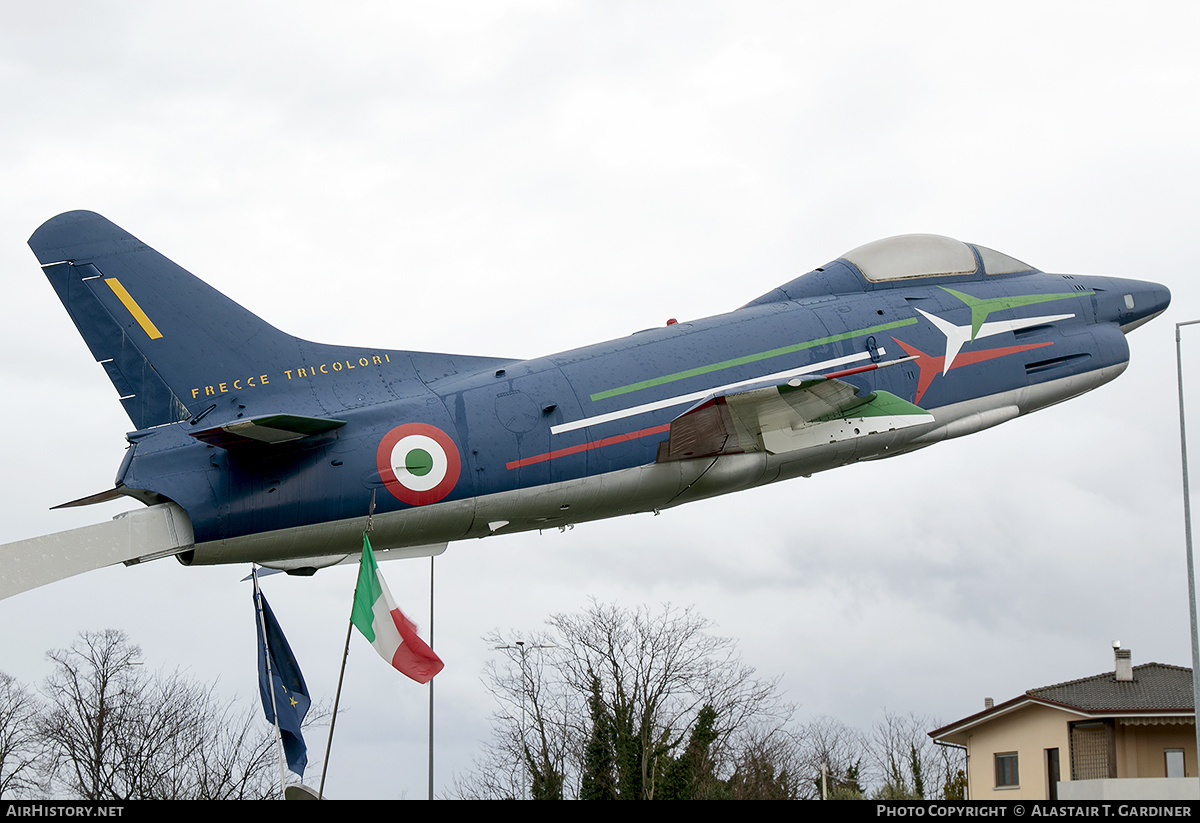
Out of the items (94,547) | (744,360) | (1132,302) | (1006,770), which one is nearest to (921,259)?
(1132,302)

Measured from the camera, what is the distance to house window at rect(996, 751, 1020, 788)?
36031 millimetres

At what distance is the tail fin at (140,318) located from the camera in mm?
15320

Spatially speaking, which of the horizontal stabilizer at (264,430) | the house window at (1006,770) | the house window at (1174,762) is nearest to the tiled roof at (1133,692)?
the house window at (1174,762)

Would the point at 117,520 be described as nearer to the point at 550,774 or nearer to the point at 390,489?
the point at 390,489

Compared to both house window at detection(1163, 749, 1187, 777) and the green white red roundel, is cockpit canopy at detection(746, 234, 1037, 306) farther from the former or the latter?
house window at detection(1163, 749, 1187, 777)

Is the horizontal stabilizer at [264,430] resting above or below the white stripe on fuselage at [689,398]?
below

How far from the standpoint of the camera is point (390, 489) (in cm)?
1503

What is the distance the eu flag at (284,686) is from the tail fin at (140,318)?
294 centimetres

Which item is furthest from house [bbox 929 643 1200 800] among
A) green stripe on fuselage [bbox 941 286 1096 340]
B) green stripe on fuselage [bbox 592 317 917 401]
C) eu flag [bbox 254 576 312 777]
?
eu flag [bbox 254 576 312 777]

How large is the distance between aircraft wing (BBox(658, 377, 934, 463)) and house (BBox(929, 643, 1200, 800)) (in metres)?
16.9

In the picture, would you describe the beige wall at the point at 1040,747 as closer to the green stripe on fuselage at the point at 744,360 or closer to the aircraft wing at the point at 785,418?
the green stripe on fuselage at the point at 744,360

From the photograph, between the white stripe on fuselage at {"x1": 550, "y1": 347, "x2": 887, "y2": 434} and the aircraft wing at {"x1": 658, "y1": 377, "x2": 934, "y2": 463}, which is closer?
the aircraft wing at {"x1": 658, "y1": 377, "x2": 934, "y2": 463}
